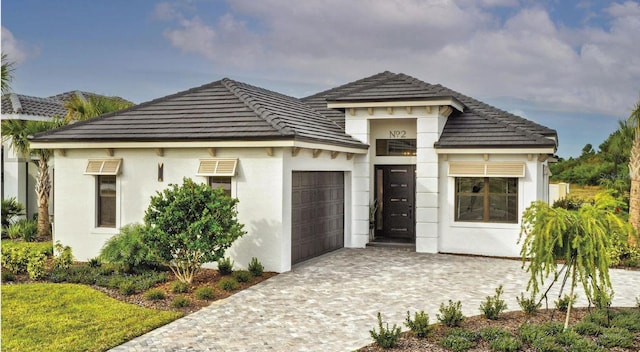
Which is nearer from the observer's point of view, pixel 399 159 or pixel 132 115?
pixel 132 115

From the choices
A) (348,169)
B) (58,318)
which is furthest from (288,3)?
(58,318)

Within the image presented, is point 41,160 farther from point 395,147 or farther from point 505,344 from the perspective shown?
point 505,344

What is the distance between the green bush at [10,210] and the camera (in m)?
21.2

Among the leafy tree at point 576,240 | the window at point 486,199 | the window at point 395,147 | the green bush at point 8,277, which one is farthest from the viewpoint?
the window at point 395,147

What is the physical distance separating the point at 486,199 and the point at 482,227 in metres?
0.77

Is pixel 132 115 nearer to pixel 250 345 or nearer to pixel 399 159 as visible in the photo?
pixel 399 159

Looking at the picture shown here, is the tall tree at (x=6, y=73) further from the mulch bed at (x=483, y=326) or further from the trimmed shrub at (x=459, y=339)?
the trimmed shrub at (x=459, y=339)

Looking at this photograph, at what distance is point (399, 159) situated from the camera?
17312 millimetres

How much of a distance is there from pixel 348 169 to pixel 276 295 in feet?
21.4

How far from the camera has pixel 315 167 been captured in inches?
577

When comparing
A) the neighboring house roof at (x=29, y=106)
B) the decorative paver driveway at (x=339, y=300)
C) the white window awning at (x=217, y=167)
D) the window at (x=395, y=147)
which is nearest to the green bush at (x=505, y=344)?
the decorative paver driveway at (x=339, y=300)

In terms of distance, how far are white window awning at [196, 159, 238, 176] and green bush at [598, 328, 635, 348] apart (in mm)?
8008

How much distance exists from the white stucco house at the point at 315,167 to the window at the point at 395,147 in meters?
0.03

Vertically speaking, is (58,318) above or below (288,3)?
below
